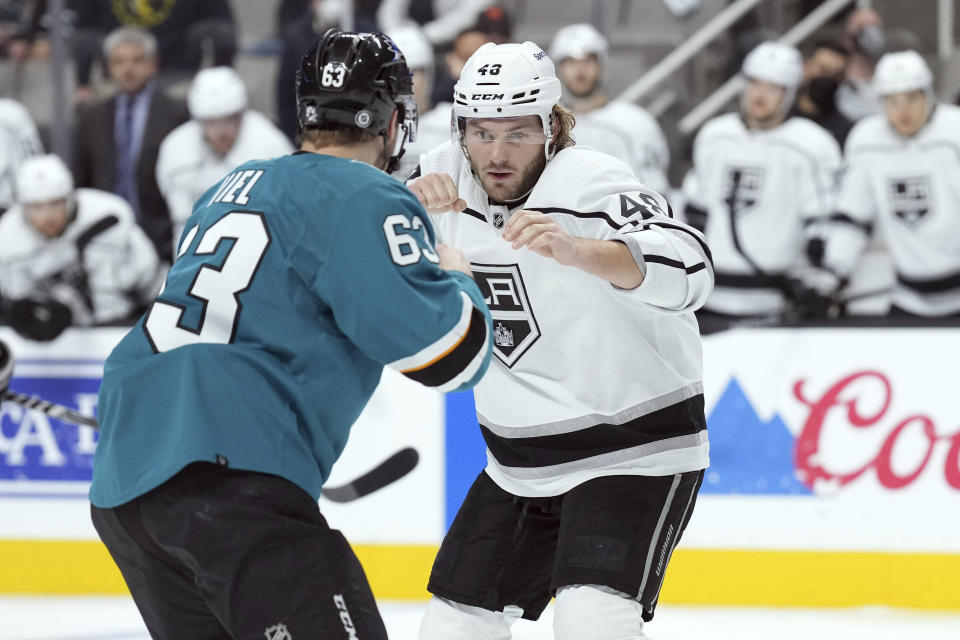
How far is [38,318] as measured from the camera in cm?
440

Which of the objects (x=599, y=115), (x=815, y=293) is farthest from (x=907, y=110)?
(x=599, y=115)

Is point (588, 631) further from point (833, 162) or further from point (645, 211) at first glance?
point (833, 162)

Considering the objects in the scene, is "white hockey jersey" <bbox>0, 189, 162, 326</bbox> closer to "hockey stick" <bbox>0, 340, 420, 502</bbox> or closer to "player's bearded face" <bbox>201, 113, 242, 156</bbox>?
"player's bearded face" <bbox>201, 113, 242, 156</bbox>

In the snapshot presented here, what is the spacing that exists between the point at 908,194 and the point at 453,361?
332cm

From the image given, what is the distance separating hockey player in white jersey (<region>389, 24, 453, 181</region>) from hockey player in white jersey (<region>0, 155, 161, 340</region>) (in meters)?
1.03

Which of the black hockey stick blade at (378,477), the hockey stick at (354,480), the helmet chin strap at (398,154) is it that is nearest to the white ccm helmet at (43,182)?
the hockey stick at (354,480)

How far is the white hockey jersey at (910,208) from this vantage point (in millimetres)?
4723

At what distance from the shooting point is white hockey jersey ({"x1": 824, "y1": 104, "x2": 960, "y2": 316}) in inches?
186

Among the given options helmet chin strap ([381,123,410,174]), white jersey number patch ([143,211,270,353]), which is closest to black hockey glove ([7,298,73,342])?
helmet chin strap ([381,123,410,174])

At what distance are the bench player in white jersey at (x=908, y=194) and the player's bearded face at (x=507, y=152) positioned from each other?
2.53m

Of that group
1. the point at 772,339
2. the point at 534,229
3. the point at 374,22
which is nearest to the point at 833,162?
the point at 772,339

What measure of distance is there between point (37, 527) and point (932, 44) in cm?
353

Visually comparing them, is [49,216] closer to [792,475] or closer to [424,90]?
[424,90]

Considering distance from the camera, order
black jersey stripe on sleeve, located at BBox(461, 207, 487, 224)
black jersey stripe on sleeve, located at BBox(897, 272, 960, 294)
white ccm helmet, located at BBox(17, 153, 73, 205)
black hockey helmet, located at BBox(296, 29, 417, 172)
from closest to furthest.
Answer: black hockey helmet, located at BBox(296, 29, 417, 172) → black jersey stripe on sleeve, located at BBox(461, 207, 487, 224) → black jersey stripe on sleeve, located at BBox(897, 272, 960, 294) → white ccm helmet, located at BBox(17, 153, 73, 205)
